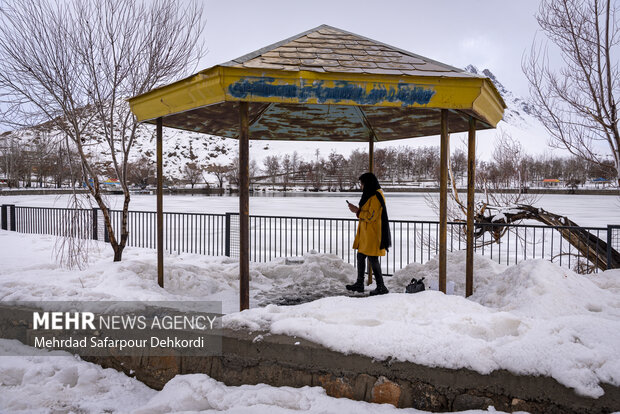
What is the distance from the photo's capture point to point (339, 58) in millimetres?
4500

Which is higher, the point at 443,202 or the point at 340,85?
the point at 340,85

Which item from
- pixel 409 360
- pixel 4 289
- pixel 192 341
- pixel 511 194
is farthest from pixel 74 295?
pixel 511 194

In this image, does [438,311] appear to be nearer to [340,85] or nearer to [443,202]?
[443,202]

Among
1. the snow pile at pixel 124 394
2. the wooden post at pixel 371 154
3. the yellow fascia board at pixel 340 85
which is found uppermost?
the yellow fascia board at pixel 340 85

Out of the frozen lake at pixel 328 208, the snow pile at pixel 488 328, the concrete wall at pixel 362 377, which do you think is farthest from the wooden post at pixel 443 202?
the frozen lake at pixel 328 208

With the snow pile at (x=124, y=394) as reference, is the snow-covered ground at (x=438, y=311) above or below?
above

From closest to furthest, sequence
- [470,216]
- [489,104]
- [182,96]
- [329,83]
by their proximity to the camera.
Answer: [329,83], [182,96], [489,104], [470,216]

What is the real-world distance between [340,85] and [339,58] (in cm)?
73

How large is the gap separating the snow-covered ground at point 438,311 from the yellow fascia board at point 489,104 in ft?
6.55

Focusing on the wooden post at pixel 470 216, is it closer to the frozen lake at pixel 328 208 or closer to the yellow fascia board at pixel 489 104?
the yellow fascia board at pixel 489 104

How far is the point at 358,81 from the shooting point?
3959mm

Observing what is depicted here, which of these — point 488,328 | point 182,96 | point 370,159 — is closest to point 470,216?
point 488,328

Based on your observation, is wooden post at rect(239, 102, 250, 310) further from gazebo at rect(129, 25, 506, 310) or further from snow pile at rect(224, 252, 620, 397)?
snow pile at rect(224, 252, 620, 397)

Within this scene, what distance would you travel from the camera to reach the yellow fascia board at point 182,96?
3.98 m
